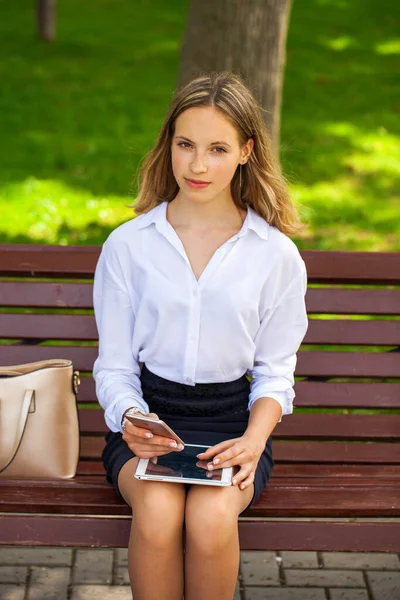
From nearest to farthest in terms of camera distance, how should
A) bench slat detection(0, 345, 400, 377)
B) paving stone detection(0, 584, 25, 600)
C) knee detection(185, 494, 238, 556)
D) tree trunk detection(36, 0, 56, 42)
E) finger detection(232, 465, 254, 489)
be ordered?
1. knee detection(185, 494, 238, 556)
2. finger detection(232, 465, 254, 489)
3. paving stone detection(0, 584, 25, 600)
4. bench slat detection(0, 345, 400, 377)
5. tree trunk detection(36, 0, 56, 42)

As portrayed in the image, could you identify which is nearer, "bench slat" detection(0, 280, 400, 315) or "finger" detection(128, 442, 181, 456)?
"finger" detection(128, 442, 181, 456)

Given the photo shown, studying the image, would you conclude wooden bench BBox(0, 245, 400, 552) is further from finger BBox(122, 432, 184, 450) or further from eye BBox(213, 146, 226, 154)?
eye BBox(213, 146, 226, 154)

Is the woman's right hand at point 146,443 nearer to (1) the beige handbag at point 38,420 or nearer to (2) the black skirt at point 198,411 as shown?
(2) the black skirt at point 198,411

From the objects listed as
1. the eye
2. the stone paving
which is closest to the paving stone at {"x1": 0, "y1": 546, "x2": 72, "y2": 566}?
the stone paving

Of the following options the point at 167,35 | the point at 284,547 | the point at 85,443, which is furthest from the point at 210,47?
the point at 167,35

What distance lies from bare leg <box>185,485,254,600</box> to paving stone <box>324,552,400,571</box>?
119 cm

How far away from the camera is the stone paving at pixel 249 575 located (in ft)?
12.8

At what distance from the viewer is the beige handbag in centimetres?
347

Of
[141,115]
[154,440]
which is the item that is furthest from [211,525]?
Answer: [141,115]

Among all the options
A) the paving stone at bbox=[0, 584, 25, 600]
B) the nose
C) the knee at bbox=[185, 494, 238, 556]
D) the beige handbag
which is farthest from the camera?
the paving stone at bbox=[0, 584, 25, 600]

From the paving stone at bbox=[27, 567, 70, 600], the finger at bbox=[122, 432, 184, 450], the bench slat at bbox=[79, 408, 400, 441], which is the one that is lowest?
the paving stone at bbox=[27, 567, 70, 600]

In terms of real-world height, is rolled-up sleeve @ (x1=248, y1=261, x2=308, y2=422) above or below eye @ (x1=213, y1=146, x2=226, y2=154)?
below

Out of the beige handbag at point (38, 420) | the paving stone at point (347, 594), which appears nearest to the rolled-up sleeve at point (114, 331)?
the beige handbag at point (38, 420)

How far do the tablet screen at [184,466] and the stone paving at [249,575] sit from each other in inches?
38.8
